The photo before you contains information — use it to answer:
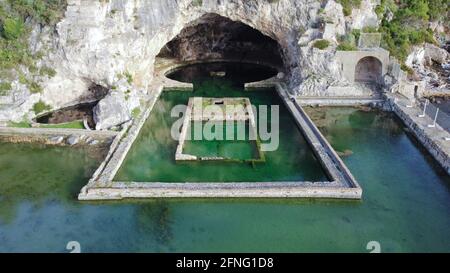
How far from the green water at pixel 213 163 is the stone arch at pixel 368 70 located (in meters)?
9.31

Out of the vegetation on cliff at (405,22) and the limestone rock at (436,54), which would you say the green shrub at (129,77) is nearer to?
the vegetation on cliff at (405,22)

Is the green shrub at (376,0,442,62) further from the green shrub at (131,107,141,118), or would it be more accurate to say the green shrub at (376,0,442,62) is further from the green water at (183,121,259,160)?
the green shrub at (131,107,141,118)

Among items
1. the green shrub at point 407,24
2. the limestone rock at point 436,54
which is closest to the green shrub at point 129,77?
the green shrub at point 407,24

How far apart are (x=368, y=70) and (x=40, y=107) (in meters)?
27.6

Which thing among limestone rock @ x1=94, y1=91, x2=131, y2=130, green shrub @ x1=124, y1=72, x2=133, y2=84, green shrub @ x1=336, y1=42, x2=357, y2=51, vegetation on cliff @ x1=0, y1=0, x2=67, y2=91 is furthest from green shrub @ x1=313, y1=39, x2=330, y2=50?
vegetation on cliff @ x1=0, y1=0, x2=67, y2=91

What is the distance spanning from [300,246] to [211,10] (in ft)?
81.2

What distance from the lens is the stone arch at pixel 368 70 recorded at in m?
35.0

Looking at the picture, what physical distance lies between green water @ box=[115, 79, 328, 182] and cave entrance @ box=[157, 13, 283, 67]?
16.2 m

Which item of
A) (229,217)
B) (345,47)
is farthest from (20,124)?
(345,47)

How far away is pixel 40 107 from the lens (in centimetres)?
2995

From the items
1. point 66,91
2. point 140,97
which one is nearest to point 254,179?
point 140,97

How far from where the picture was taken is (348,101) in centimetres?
3269

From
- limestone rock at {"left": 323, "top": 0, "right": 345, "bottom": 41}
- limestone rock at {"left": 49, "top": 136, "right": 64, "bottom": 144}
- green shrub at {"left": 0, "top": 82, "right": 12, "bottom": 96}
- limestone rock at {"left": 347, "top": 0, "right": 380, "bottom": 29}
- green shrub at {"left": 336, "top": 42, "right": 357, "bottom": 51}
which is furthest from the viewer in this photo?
limestone rock at {"left": 347, "top": 0, "right": 380, "bottom": 29}

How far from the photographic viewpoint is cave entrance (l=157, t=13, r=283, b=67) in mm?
44656
